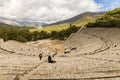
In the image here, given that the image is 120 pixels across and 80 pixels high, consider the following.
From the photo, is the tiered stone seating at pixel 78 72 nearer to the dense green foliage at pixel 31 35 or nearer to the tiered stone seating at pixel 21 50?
the tiered stone seating at pixel 21 50

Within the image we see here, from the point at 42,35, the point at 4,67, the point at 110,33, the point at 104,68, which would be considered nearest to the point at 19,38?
the point at 42,35

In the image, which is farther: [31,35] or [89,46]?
[31,35]

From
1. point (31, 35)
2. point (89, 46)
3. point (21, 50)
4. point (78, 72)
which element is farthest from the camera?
point (31, 35)

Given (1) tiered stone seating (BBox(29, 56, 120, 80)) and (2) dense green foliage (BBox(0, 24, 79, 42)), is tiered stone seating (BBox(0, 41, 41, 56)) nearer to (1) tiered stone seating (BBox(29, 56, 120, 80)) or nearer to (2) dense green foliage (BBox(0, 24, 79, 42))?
Answer: (1) tiered stone seating (BBox(29, 56, 120, 80))

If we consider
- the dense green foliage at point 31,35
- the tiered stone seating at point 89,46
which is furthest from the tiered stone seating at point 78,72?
the dense green foliage at point 31,35

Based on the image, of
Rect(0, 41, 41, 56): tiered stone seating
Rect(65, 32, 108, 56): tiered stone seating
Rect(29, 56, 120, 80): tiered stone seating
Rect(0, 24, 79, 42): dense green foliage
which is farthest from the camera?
Rect(0, 24, 79, 42): dense green foliage

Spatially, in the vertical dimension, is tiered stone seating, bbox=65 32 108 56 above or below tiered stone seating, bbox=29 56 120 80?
below

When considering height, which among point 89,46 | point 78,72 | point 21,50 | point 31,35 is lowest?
point 89,46

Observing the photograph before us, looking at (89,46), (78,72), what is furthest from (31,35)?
(78,72)

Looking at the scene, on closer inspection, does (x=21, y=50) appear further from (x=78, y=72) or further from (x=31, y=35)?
(x=31, y=35)

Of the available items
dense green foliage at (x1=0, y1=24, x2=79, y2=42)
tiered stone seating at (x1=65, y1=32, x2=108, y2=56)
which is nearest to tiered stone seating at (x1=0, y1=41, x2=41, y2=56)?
tiered stone seating at (x1=65, y1=32, x2=108, y2=56)

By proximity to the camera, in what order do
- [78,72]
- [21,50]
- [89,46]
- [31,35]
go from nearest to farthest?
1. [78,72]
2. [21,50]
3. [89,46]
4. [31,35]

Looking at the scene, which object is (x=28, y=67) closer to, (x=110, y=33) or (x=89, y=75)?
(x=89, y=75)

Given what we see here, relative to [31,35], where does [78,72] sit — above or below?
above
